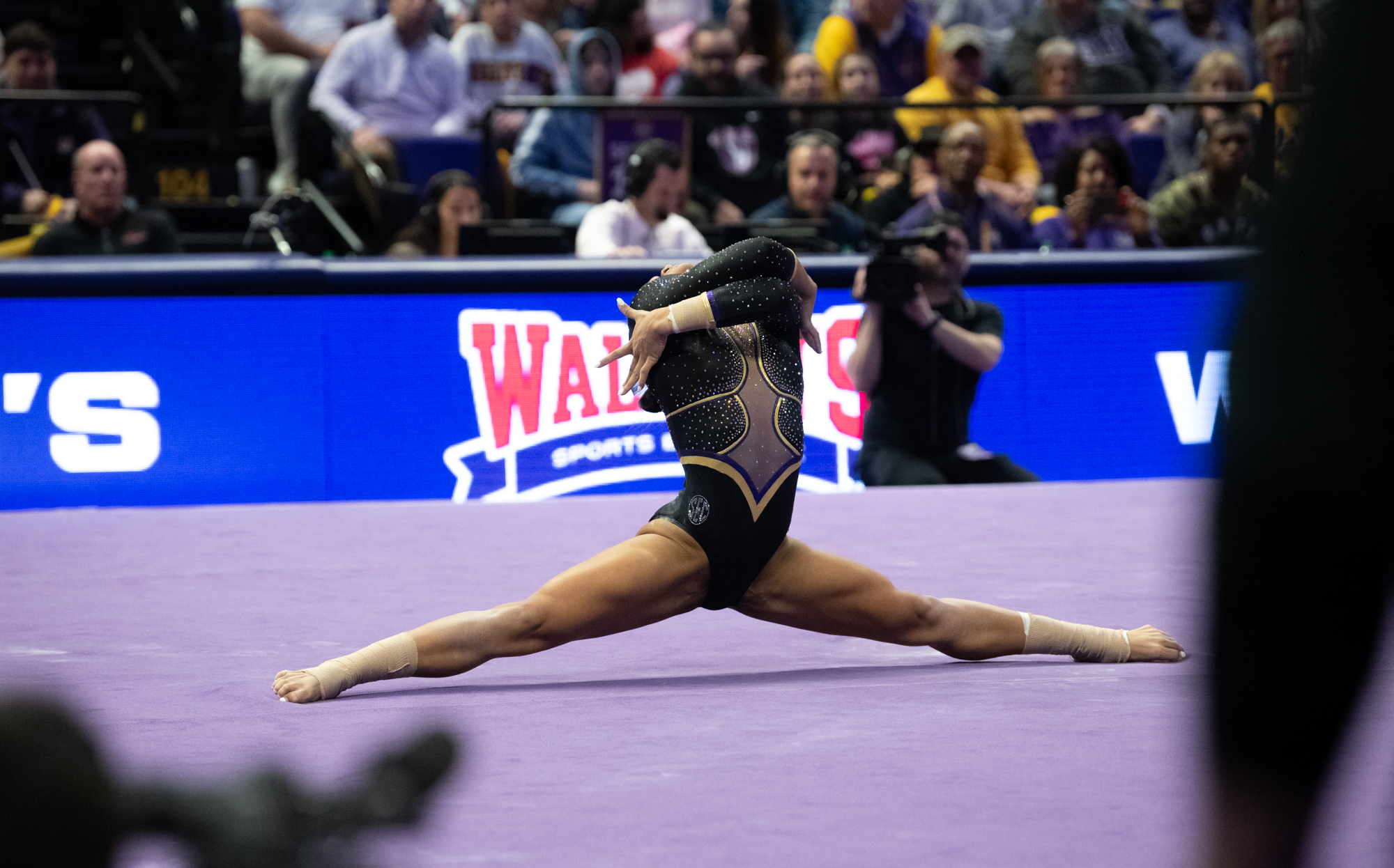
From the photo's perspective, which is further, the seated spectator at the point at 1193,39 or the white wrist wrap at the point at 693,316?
the seated spectator at the point at 1193,39

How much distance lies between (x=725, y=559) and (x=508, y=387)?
11.3 feet

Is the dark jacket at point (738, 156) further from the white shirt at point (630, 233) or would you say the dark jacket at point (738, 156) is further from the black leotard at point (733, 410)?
the black leotard at point (733, 410)

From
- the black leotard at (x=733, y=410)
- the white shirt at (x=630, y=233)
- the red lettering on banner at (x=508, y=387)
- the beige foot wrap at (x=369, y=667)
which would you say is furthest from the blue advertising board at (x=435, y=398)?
the beige foot wrap at (x=369, y=667)

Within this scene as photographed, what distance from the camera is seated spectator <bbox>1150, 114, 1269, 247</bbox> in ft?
26.3

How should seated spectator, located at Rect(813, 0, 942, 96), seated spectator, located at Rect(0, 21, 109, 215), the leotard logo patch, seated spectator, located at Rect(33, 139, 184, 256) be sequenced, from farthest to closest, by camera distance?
seated spectator, located at Rect(813, 0, 942, 96) → seated spectator, located at Rect(0, 21, 109, 215) → seated spectator, located at Rect(33, 139, 184, 256) → the leotard logo patch

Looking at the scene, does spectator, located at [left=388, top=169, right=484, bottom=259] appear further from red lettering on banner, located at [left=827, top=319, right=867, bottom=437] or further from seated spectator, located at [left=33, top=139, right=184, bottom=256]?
red lettering on banner, located at [left=827, top=319, right=867, bottom=437]

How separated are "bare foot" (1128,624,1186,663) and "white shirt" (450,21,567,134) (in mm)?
6601

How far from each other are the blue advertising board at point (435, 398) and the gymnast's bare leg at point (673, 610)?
3253 mm

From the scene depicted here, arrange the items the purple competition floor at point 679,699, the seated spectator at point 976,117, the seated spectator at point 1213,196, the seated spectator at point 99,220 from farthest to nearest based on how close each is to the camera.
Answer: the seated spectator at point 976,117 < the seated spectator at point 1213,196 < the seated spectator at point 99,220 < the purple competition floor at point 679,699

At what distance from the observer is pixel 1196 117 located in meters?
9.47

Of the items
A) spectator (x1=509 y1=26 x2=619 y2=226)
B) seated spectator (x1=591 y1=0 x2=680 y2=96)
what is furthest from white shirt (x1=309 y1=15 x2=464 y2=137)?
seated spectator (x1=591 y1=0 x2=680 y2=96)

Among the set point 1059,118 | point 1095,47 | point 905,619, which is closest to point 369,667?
point 905,619

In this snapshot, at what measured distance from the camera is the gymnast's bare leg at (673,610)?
132 inches

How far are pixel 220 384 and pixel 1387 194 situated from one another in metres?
6.07
